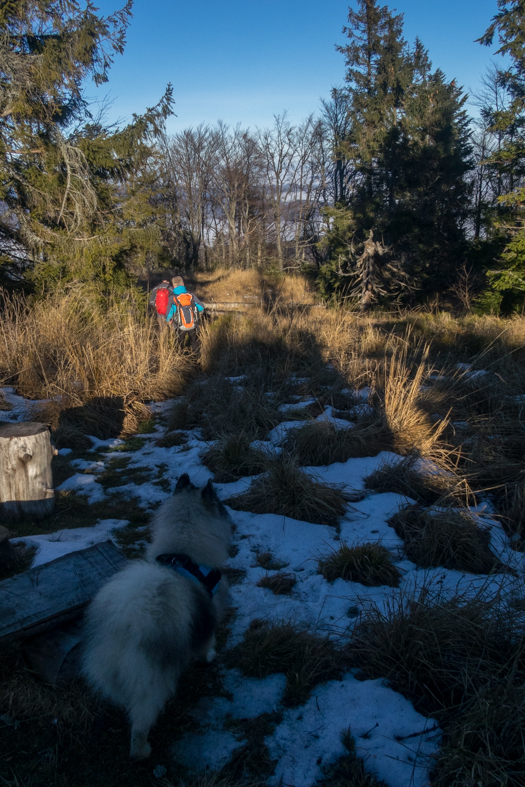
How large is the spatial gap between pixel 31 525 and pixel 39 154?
9.67 m

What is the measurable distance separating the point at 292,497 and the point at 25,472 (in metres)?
2.35

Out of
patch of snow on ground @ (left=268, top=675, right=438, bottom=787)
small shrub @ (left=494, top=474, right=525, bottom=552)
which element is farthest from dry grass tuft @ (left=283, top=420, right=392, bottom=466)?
patch of snow on ground @ (left=268, top=675, right=438, bottom=787)

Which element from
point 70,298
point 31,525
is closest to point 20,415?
point 31,525

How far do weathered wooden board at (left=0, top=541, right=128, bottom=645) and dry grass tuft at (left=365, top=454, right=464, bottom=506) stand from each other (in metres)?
2.60

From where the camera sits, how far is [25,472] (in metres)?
3.77

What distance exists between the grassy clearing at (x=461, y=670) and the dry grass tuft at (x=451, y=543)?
69 centimetres

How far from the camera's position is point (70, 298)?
9.53m

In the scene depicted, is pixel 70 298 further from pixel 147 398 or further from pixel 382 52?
pixel 382 52

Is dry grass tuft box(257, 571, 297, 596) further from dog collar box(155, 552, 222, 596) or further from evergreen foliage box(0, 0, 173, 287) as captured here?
evergreen foliage box(0, 0, 173, 287)

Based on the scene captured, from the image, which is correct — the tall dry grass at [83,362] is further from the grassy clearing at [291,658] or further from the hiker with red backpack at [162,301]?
the grassy clearing at [291,658]

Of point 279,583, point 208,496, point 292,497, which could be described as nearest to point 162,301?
point 292,497

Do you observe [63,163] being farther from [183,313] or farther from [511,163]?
[511,163]

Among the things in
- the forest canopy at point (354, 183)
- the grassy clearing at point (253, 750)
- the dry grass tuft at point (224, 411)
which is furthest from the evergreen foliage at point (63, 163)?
the grassy clearing at point (253, 750)

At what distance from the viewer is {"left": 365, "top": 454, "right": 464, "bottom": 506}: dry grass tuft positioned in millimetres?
4004
